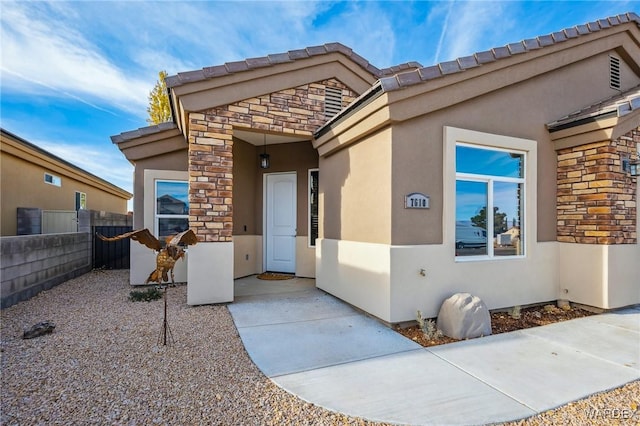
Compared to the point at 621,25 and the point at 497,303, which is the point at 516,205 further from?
the point at 621,25

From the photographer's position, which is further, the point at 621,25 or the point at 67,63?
the point at 67,63

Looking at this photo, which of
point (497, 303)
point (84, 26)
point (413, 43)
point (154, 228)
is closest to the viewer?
point (497, 303)

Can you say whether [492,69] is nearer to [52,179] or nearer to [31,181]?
[31,181]

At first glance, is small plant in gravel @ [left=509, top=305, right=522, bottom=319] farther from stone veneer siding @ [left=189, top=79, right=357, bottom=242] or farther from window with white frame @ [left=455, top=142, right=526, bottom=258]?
stone veneer siding @ [left=189, top=79, right=357, bottom=242]

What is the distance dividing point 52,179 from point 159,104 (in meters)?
5.66

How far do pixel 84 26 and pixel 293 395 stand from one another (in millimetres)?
8885

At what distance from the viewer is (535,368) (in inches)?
131

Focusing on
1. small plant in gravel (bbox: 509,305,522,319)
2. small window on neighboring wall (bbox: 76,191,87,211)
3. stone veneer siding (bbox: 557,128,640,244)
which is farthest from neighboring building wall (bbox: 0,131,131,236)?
stone veneer siding (bbox: 557,128,640,244)

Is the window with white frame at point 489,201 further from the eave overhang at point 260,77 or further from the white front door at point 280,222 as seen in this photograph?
the white front door at point 280,222

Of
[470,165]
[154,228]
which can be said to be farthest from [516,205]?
[154,228]

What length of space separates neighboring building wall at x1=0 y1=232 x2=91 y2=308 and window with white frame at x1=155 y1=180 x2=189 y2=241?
2.27 meters

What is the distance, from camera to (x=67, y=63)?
7.66 m

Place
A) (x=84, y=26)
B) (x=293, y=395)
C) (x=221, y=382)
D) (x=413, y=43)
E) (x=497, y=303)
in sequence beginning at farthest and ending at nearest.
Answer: (x=413, y=43) → (x=84, y=26) → (x=497, y=303) → (x=221, y=382) → (x=293, y=395)

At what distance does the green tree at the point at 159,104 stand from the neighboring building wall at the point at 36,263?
8303 mm
